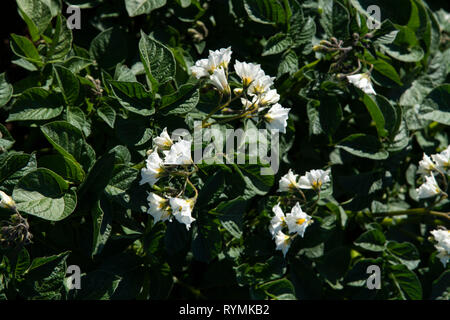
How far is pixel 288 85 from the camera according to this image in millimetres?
1842

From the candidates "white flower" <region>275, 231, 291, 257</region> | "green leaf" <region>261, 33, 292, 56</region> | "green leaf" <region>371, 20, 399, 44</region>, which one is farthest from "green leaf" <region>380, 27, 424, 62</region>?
"white flower" <region>275, 231, 291, 257</region>

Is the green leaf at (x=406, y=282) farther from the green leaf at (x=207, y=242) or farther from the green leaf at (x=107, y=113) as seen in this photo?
the green leaf at (x=107, y=113)

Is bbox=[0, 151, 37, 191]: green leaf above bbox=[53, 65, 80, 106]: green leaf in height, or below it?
below

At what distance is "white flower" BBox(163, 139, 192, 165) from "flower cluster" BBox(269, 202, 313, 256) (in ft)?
1.40

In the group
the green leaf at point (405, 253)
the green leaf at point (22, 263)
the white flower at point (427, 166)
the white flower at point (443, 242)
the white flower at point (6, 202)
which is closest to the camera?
the white flower at point (6, 202)

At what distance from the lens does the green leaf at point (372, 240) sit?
1839mm

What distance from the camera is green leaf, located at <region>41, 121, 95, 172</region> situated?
1471 mm

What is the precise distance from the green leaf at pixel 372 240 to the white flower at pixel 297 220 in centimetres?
40

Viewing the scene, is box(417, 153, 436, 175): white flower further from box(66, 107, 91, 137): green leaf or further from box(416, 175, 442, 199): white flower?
box(66, 107, 91, 137): green leaf

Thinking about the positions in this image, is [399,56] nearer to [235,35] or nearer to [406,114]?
[406,114]

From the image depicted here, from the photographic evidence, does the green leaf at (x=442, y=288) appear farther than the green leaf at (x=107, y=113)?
Yes

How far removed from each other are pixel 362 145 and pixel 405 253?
473 millimetres

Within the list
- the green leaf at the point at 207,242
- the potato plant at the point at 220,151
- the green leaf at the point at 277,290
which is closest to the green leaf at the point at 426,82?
the potato plant at the point at 220,151

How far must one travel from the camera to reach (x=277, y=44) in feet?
6.03
